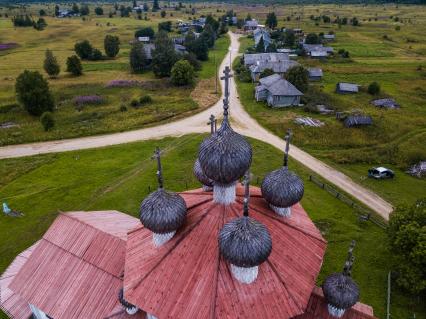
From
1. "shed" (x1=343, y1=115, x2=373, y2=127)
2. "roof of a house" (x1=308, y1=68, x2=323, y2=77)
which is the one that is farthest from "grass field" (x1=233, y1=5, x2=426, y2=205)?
"roof of a house" (x1=308, y1=68, x2=323, y2=77)

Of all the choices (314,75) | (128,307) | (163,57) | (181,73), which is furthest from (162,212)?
(314,75)

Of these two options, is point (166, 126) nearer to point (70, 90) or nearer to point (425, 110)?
point (70, 90)

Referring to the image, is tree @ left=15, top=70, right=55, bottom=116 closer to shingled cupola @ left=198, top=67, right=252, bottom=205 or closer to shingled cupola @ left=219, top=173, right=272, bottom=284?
shingled cupola @ left=198, top=67, right=252, bottom=205

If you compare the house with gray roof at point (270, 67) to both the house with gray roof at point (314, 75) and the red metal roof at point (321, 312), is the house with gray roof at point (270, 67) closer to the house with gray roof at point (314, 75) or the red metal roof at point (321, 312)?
the house with gray roof at point (314, 75)

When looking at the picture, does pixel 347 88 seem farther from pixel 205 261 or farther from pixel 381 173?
pixel 205 261

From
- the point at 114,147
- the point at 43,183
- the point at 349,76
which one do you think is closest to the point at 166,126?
the point at 114,147

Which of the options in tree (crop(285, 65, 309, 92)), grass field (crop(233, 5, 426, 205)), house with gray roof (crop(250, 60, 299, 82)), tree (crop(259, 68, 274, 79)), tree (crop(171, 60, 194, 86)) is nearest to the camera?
grass field (crop(233, 5, 426, 205))
